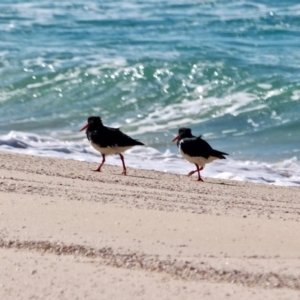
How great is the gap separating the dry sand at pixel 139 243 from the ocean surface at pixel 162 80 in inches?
147

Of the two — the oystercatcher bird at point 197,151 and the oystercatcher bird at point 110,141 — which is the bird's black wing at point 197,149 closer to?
the oystercatcher bird at point 197,151

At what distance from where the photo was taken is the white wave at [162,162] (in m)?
10.5

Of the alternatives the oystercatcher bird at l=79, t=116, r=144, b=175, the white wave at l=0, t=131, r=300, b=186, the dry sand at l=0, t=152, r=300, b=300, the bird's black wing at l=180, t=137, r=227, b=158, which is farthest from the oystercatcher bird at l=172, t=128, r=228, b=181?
the dry sand at l=0, t=152, r=300, b=300

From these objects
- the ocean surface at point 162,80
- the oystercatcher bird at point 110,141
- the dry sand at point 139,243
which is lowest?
the ocean surface at point 162,80

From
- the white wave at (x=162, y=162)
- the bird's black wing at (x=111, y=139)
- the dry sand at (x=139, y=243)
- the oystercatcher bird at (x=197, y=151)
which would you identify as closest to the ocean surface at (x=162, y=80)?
the white wave at (x=162, y=162)

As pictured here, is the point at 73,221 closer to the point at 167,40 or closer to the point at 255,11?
the point at 167,40

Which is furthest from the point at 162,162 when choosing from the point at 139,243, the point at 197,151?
the point at 139,243

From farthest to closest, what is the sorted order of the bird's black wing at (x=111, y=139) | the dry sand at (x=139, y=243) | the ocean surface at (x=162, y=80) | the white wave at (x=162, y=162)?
1. the ocean surface at (x=162, y=80)
2. the white wave at (x=162, y=162)
3. the bird's black wing at (x=111, y=139)
4. the dry sand at (x=139, y=243)

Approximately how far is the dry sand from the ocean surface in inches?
147

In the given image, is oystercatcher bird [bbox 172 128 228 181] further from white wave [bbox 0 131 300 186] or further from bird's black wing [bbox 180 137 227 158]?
white wave [bbox 0 131 300 186]

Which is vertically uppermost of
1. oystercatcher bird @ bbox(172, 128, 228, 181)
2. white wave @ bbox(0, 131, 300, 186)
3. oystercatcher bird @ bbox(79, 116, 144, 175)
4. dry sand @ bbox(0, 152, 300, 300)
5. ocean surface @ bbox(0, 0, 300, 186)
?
dry sand @ bbox(0, 152, 300, 300)

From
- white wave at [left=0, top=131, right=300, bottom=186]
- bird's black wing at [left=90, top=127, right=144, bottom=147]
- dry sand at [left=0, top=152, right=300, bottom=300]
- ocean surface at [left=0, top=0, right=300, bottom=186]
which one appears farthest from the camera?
ocean surface at [left=0, top=0, right=300, bottom=186]

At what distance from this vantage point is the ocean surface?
1180 cm

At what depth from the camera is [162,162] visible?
1114 centimetres
